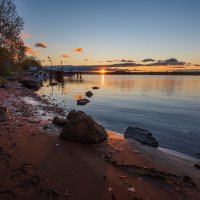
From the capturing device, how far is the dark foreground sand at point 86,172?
16.1 ft

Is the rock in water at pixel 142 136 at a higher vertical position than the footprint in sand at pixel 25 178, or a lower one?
lower

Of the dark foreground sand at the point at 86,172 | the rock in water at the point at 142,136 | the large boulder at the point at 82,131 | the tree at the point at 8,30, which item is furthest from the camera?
the tree at the point at 8,30

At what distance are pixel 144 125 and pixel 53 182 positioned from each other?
507 inches

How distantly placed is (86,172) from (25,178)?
1.72 meters

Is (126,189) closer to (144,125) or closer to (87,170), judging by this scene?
(87,170)

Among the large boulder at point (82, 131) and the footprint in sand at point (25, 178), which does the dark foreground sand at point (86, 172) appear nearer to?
the footprint in sand at point (25, 178)

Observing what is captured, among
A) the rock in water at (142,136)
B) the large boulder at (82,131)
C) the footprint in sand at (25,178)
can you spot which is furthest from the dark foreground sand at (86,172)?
the rock in water at (142,136)

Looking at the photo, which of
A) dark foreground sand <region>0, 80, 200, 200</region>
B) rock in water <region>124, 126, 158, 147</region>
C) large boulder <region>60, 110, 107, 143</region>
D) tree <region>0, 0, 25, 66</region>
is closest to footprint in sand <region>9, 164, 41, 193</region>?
dark foreground sand <region>0, 80, 200, 200</region>

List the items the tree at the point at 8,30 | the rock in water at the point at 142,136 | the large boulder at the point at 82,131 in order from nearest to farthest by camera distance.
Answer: the large boulder at the point at 82,131 → the rock in water at the point at 142,136 → the tree at the point at 8,30

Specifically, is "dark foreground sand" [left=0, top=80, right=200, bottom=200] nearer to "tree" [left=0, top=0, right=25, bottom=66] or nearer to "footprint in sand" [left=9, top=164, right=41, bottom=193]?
"footprint in sand" [left=9, top=164, right=41, bottom=193]

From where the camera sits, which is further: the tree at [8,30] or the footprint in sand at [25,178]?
the tree at [8,30]

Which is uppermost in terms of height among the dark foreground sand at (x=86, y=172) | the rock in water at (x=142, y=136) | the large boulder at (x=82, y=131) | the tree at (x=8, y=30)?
the tree at (x=8, y=30)

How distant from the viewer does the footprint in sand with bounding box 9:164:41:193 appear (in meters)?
4.92

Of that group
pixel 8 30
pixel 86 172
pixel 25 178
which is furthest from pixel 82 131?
pixel 8 30
